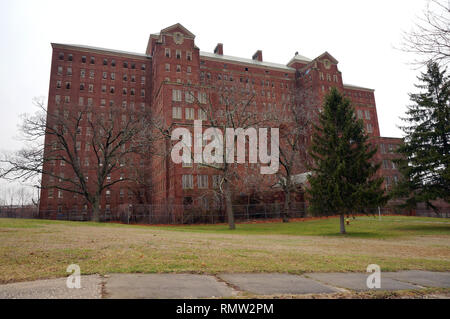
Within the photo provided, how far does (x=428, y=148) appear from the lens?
89.3ft

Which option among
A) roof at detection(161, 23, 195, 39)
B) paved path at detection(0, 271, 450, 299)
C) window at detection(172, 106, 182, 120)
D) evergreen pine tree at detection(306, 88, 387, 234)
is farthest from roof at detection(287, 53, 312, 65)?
paved path at detection(0, 271, 450, 299)

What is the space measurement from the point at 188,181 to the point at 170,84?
51.9ft

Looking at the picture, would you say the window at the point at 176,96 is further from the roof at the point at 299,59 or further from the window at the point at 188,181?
the roof at the point at 299,59

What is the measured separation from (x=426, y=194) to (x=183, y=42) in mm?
51295

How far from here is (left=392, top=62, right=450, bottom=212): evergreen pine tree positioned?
2587 cm

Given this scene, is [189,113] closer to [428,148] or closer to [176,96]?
[176,96]

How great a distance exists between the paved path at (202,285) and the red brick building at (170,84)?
124 ft

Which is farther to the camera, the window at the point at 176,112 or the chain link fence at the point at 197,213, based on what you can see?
the window at the point at 176,112

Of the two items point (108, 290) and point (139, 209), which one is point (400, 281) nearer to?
point (108, 290)

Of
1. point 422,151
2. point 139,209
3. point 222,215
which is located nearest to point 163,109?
point 139,209

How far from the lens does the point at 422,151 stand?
1066 inches

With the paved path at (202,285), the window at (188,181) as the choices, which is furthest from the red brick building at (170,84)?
the paved path at (202,285)

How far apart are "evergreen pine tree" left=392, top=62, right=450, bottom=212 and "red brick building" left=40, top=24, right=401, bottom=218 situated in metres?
19.9

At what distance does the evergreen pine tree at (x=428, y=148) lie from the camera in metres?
25.9
